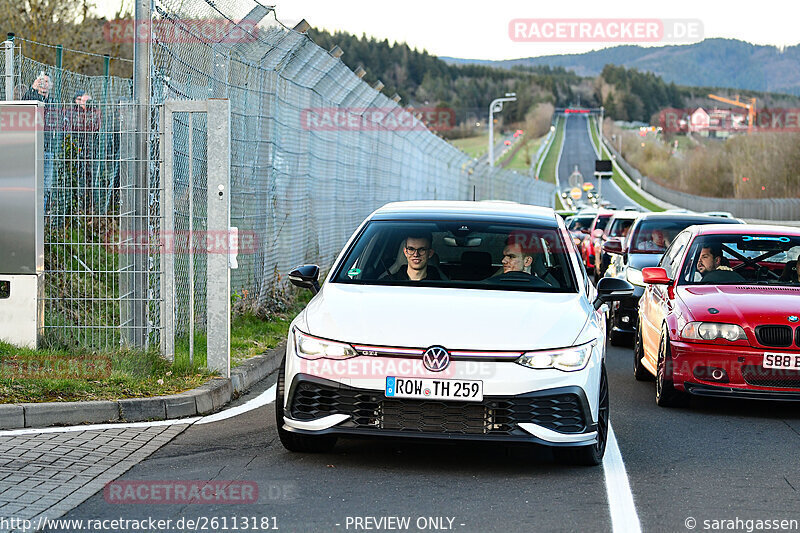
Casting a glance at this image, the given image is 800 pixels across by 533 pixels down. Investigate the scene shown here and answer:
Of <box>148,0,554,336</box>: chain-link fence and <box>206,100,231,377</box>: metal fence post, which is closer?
<box>206,100,231,377</box>: metal fence post

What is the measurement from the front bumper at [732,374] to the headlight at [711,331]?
0.06 metres

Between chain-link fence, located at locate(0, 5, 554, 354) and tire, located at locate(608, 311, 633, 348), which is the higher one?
chain-link fence, located at locate(0, 5, 554, 354)

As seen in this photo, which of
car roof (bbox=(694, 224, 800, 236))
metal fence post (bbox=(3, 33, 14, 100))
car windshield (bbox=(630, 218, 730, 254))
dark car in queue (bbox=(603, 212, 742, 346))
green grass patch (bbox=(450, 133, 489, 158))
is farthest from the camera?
green grass patch (bbox=(450, 133, 489, 158))

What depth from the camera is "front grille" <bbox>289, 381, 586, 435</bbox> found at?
633 cm

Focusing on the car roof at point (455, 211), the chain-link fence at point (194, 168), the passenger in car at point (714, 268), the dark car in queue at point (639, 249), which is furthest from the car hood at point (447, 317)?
the dark car in queue at point (639, 249)

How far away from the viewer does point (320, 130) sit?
18.1 meters

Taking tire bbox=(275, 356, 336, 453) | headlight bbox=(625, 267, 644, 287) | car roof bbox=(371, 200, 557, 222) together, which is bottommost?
tire bbox=(275, 356, 336, 453)

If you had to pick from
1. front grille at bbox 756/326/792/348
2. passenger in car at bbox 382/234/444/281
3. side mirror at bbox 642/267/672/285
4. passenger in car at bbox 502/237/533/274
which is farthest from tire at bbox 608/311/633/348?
passenger in car at bbox 382/234/444/281

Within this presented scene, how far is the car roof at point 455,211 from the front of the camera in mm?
8055

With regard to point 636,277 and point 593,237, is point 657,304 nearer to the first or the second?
point 636,277

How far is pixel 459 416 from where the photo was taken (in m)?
6.34

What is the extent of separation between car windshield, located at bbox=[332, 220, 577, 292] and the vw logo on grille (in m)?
1.21

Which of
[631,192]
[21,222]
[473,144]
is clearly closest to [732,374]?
[21,222]

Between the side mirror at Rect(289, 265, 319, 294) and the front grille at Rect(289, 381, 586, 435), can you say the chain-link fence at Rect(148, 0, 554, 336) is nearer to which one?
the side mirror at Rect(289, 265, 319, 294)
